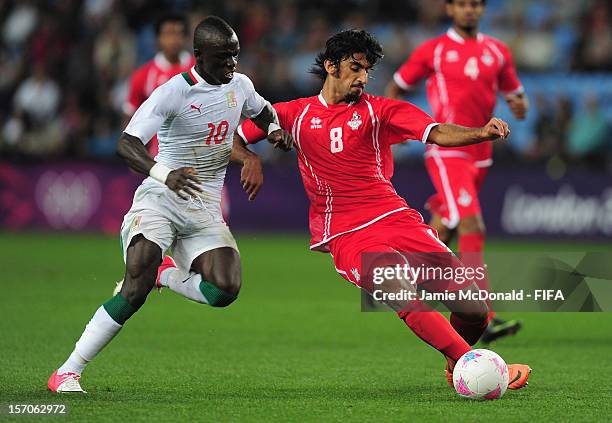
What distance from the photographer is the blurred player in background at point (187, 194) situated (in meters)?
6.66

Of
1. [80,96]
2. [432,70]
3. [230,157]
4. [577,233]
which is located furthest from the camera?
[80,96]

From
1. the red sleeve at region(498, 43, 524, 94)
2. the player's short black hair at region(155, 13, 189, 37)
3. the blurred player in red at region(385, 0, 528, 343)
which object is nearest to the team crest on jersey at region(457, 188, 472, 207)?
the blurred player in red at region(385, 0, 528, 343)

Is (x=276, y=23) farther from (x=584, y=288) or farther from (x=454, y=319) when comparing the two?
(x=454, y=319)

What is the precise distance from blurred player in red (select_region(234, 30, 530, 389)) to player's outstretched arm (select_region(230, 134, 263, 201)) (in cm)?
29

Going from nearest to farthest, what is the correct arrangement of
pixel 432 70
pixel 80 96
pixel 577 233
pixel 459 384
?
1. pixel 459 384
2. pixel 432 70
3. pixel 577 233
4. pixel 80 96

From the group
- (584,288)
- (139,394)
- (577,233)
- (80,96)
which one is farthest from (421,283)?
(80,96)

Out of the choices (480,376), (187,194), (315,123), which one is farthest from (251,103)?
(480,376)

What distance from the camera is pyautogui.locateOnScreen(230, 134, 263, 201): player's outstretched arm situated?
23.0 ft

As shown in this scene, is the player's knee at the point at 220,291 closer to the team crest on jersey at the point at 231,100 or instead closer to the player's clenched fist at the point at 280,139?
the player's clenched fist at the point at 280,139

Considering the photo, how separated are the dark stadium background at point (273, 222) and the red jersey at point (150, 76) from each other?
199 cm

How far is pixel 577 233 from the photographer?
657 inches

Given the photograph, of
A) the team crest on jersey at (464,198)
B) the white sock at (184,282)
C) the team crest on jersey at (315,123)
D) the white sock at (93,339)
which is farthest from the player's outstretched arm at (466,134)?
the team crest on jersey at (464,198)

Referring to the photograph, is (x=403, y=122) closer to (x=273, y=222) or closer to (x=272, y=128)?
(x=272, y=128)

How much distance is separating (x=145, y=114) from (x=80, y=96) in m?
13.3
